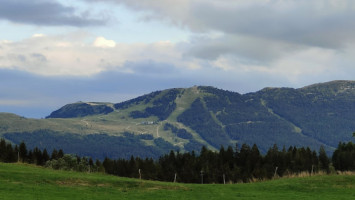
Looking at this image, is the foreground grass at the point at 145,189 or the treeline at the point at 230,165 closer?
the foreground grass at the point at 145,189

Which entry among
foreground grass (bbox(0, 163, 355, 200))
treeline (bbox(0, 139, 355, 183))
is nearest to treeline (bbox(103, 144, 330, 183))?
treeline (bbox(0, 139, 355, 183))

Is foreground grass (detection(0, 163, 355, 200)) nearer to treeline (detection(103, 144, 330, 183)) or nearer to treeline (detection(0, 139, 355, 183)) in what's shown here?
treeline (detection(0, 139, 355, 183))

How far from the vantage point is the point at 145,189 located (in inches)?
1999

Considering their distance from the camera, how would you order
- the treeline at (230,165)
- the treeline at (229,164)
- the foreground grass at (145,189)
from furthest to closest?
the treeline at (230,165), the treeline at (229,164), the foreground grass at (145,189)

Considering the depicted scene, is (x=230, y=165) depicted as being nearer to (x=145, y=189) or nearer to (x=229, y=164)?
(x=229, y=164)

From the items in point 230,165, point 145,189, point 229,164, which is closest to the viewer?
point 145,189

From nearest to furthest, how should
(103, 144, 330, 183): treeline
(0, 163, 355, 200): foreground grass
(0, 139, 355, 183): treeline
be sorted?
(0, 163, 355, 200): foreground grass → (0, 139, 355, 183): treeline → (103, 144, 330, 183): treeline

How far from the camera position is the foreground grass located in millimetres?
43000

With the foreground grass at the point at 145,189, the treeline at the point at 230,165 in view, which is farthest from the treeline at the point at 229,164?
the foreground grass at the point at 145,189

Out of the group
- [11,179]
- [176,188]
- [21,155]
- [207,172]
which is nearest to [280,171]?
[207,172]

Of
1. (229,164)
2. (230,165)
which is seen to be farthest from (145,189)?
(230,165)

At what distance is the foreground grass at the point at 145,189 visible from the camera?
141ft

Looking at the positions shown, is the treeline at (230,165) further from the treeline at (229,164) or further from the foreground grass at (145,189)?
the foreground grass at (145,189)

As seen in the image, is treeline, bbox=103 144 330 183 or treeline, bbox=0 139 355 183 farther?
treeline, bbox=103 144 330 183
